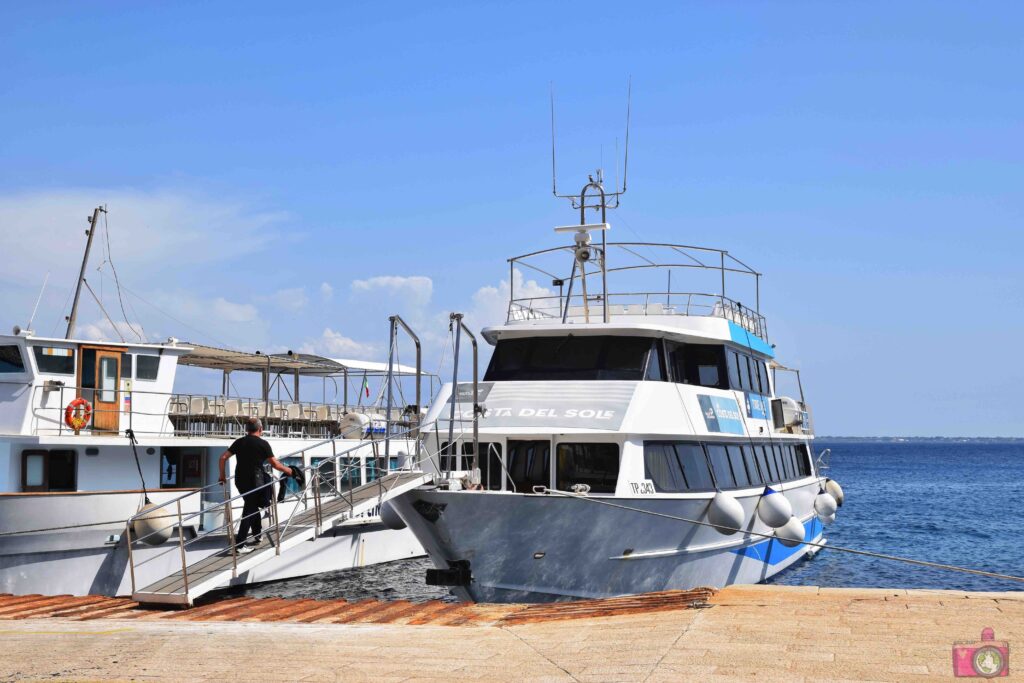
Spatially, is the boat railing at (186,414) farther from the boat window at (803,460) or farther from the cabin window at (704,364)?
the boat window at (803,460)

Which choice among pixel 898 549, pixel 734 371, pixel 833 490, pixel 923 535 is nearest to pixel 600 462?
pixel 734 371

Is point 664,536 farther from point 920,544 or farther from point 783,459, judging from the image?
point 920,544

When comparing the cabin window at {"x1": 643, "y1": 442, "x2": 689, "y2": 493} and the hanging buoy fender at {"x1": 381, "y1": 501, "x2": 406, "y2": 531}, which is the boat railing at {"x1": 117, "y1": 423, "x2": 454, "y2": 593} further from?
the cabin window at {"x1": 643, "y1": 442, "x2": 689, "y2": 493}

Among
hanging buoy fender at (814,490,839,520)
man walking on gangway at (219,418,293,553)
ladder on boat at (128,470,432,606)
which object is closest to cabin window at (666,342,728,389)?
ladder on boat at (128,470,432,606)

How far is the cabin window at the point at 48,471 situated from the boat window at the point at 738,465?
11815 millimetres

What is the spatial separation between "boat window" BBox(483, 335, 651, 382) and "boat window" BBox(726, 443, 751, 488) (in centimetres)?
266

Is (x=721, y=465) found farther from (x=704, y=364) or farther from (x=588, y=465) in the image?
(x=588, y=465)

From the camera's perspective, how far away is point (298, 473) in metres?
12.5

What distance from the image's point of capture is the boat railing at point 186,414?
63.4 ft

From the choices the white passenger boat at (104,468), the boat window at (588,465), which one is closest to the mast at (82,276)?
the white passenger boat at (104,468)

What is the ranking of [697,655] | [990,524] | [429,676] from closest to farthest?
[429,676], [697,655], [990,524]

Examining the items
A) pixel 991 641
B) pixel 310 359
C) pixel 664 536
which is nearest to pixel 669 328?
pixel 664 536

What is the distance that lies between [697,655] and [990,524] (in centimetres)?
4239

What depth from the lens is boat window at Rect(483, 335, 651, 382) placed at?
56.4ft
